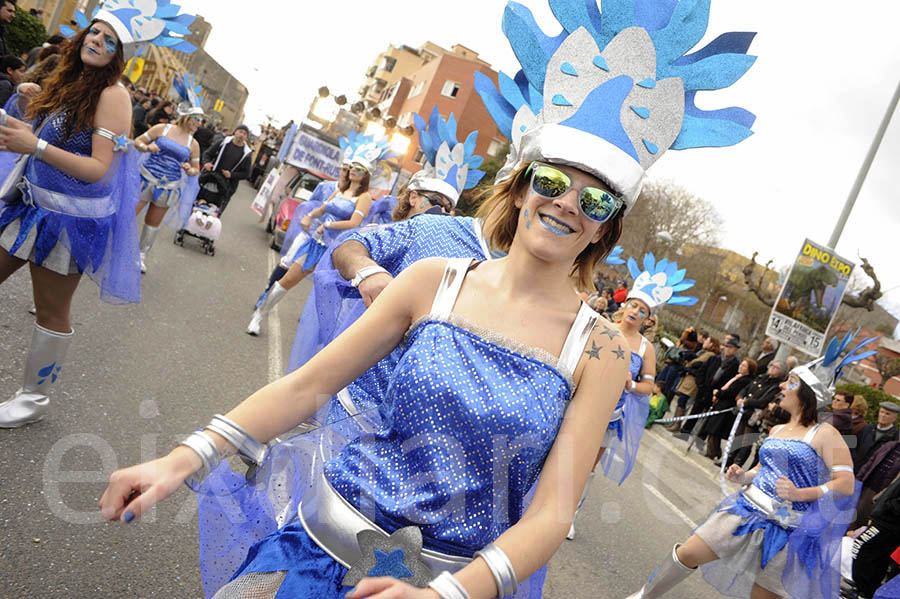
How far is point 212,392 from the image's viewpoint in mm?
5262

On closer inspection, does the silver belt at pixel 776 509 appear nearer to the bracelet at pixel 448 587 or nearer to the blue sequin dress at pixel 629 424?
the blue sequin dress at pixel 629 424

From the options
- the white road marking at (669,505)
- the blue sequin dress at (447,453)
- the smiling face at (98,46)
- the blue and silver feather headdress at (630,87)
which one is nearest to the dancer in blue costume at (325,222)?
the smiling face at (98,46)

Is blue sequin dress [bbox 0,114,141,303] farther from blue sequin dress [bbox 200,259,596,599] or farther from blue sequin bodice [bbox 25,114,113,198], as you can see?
blue sequin dress [bbox 200,259,596,599]

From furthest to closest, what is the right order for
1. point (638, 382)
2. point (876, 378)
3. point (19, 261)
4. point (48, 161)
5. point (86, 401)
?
point (876, 378)
point (638, 382)
point (86, 401)
point (19, 261)
point (48, 161)

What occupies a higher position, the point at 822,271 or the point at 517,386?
the point at 822,271

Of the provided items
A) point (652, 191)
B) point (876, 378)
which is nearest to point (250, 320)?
point (652, 191)

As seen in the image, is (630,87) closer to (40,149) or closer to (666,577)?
(40,149)

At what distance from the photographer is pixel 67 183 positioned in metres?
3.56

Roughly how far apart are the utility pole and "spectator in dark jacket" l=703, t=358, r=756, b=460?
2.70 meters

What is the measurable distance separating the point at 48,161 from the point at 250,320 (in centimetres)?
462

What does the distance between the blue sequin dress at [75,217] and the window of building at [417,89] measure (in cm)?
4623

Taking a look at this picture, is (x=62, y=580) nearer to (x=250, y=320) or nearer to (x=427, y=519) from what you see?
(x=427, y=519)

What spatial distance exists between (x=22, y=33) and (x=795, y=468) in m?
19.2

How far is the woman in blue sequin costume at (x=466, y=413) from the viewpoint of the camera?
4.88ft
